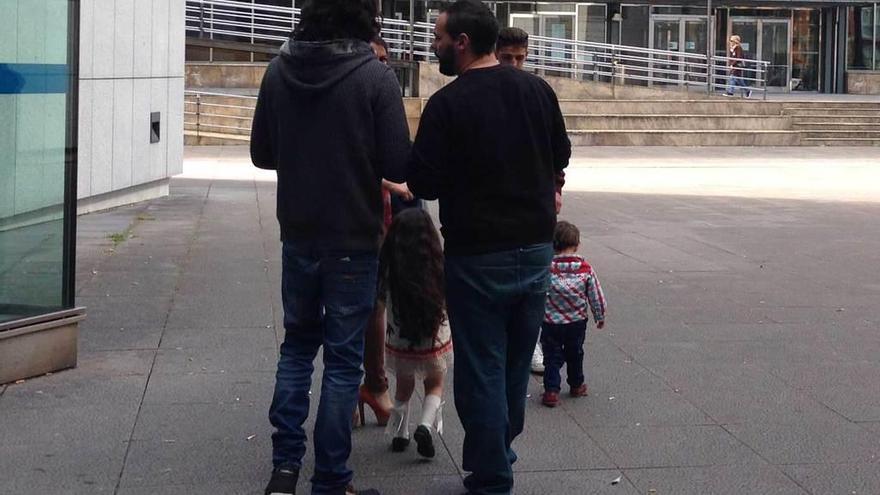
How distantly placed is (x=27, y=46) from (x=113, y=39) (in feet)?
27.8

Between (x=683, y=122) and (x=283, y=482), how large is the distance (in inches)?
1080

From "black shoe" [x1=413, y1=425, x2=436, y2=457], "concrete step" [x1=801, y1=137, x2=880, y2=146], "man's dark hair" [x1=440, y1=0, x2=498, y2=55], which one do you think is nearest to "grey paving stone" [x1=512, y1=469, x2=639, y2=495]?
"black shoe" [x1=413, y1=425, x2=436, y2=457]

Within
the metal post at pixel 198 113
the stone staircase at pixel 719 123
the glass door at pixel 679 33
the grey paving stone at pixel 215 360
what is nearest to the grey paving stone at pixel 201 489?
the grey paving stone at pixel 215 360

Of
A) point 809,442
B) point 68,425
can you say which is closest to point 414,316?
point 68,425

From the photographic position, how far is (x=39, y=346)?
22.6 feet

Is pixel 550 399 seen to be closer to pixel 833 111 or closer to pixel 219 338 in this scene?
pixel 219 338

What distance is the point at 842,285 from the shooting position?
10.5 meters

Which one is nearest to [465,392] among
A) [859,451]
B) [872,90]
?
[859,451]

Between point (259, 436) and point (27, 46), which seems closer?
point (259, 436)

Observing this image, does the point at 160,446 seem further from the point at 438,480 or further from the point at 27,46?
the point at 27,46

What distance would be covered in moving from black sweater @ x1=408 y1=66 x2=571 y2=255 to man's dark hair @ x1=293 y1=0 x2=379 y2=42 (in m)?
0.39

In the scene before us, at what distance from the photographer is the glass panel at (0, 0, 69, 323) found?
6934mm

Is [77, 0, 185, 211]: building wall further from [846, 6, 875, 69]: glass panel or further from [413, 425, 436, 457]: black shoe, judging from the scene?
[846, 6, 875, 69]: glass panel

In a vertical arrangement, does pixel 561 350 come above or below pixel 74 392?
above
